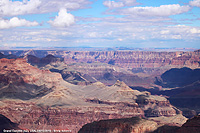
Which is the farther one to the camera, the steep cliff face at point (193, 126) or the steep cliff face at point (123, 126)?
the steep cliff face at point (123, 126)

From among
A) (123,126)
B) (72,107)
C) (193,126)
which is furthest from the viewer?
(72,107)

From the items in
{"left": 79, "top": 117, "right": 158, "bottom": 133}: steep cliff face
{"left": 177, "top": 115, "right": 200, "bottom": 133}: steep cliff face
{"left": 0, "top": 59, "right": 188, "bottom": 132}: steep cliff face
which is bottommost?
{"left": 0, "top": 59, "right": 188, "bottom": 132}: steep cliff face

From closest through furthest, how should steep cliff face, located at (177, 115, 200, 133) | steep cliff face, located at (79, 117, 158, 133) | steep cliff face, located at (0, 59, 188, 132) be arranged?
steep cliff face, located at (177, 115, 200, 133), steep cliff face, located at (79, 117, 158, 133), steep cliff face, located at (0, 59, 188, 132)

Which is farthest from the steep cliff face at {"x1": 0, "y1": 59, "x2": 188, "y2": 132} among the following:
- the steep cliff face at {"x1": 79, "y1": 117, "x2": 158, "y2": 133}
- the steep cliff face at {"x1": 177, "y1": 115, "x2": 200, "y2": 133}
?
the steep cliff face at {"x1": 177, "y1": 115, "x2": 200, "y2": 133}

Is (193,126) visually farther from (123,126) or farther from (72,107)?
(72,107)

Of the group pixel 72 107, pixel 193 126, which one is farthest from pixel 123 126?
pixel 72 107

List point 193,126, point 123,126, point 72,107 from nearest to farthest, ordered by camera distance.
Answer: point 193,126, point 123,126, point 72,107

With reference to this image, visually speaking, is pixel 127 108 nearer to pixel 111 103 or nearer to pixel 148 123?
pixel 111 103

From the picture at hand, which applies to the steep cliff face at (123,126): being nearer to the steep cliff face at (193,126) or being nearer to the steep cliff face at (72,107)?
the steep cliff face at (193,126)

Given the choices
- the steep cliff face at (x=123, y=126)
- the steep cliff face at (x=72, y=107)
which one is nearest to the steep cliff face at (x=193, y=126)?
the steep cliff face at (x=123, y=126)

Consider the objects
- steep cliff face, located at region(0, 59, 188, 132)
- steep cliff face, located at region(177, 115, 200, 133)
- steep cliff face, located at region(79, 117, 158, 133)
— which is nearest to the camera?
steep cliff face, located at region(177, 115, 200, 133)

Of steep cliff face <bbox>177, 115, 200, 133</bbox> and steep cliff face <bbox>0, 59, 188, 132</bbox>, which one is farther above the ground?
steep cliff face <bbox>177, 115, 200, 133</bbox>

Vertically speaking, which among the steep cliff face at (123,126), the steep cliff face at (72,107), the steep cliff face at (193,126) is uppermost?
the steep cliff face at (193,126)

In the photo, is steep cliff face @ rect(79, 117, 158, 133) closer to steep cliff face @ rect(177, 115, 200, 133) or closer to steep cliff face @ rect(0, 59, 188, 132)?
steep cliff face @ rect(177, 115, 200, 133)
